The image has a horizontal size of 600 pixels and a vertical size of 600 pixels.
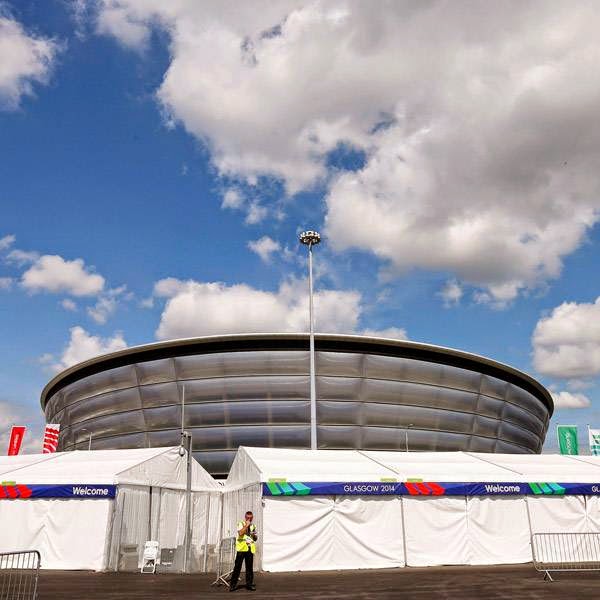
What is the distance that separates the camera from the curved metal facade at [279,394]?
45.2 metres

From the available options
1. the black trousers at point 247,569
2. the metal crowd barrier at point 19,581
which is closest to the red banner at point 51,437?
the metal crowd barrier at point 19,581

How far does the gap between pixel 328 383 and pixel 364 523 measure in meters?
26.0

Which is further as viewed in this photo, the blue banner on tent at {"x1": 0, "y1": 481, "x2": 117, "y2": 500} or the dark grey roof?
the dark grey roof

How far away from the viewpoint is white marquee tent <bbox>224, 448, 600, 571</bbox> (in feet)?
61.7

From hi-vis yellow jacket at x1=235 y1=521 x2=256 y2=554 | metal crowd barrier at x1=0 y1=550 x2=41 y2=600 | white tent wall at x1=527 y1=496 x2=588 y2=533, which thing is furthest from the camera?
white tent wall at x1=527 y1=496 x2=588 y2=533

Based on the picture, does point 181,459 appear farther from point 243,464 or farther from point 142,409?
point 142,409

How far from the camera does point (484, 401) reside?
5247 cm

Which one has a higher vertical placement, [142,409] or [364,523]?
[142,409]

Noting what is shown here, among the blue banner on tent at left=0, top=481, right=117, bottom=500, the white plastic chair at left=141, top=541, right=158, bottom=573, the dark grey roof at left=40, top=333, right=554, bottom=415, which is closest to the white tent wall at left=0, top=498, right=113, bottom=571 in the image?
the blue banner on tent at left=0, top=481, right=117, bottom=500

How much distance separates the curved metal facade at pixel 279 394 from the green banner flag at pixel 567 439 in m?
7.27

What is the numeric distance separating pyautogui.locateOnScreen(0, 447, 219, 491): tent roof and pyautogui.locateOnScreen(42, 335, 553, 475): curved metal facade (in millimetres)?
19265

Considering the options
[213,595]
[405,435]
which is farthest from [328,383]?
[213,595]

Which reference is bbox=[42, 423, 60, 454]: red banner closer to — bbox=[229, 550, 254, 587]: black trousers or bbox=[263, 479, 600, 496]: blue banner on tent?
bbox=[263, 479, 600, 496]: blue banner on tent

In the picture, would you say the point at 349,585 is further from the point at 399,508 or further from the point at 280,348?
the point at 280,348
